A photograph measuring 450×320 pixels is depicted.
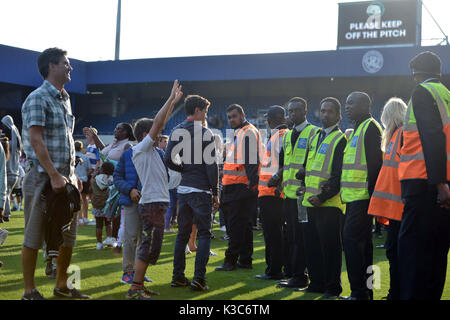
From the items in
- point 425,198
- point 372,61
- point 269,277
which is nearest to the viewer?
point 425,198

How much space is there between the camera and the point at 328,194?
5.27m

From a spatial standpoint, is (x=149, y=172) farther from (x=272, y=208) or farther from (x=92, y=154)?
(x=92, y=154)

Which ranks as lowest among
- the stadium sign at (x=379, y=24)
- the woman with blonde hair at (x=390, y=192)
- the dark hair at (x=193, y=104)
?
the woman with blonde hair at (x=390, y=192)

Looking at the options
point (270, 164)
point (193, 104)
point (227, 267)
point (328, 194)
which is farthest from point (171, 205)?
point (328, 194)

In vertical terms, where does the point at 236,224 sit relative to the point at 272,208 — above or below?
below

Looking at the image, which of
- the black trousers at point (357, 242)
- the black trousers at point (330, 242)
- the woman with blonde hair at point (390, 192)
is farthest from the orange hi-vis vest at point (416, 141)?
the black trousers at point (330, 242)

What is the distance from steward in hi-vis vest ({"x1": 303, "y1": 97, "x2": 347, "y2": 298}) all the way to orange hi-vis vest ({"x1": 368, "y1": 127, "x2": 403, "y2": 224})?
27.2 inches

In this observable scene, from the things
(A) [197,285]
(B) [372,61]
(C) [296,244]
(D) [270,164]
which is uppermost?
(B) [372,61]

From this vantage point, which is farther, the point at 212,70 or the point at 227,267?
the point at 212,70

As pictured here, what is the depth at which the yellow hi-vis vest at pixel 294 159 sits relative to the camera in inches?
236

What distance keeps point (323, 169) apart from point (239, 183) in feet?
5.90

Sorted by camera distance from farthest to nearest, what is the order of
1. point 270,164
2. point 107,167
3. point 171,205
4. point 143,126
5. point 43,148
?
point 171,205 < point 270,164 < point 107,167 < point 143,126 < point 43,148

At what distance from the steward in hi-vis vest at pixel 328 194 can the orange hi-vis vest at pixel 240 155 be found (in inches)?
57.9

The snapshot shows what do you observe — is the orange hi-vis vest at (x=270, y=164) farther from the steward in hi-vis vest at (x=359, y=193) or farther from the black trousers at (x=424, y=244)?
the black trousers at (x=424, y=244)
